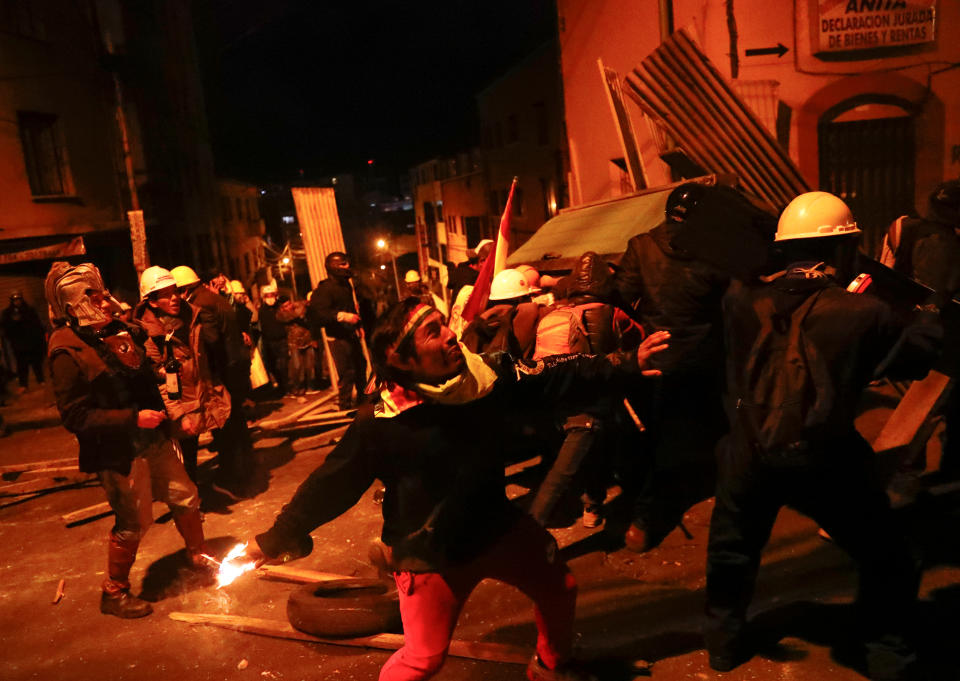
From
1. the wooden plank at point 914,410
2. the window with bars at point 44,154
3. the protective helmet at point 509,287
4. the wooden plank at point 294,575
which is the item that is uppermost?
the window with bars at point 44,154

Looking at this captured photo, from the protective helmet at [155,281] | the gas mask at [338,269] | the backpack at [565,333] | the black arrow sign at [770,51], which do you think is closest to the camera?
the backpack at [565,333]

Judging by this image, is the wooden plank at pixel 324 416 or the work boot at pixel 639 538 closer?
the work boot at pixel 639 538

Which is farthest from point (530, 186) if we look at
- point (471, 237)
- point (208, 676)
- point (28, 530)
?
point (208, 676)

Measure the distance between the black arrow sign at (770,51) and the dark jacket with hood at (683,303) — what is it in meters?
5.92

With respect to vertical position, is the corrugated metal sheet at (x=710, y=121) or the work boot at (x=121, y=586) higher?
the corrugated metal sheet at (x=710, y=121)

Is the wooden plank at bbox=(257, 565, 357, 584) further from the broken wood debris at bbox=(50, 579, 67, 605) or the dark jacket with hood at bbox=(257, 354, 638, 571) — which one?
the dark jacket with hood at bbox=(257, 354, 638, 571)

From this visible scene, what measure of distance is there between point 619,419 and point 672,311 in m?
0.82

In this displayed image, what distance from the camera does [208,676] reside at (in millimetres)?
4062

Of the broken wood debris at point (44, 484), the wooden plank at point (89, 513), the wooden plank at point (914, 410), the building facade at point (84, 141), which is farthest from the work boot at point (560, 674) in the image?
the building facade at point (84, 141)

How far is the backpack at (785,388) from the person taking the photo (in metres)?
2.99

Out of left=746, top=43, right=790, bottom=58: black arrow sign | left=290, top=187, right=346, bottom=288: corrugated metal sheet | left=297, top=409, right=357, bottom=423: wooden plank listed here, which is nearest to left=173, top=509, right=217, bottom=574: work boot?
left=297, top=409, right=357, bottom=423: wooden plank

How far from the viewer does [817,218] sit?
3.35 m

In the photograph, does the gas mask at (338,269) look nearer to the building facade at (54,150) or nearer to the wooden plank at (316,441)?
the wooden plank at (316,441)

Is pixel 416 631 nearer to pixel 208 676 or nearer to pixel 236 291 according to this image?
pixel 208 676
